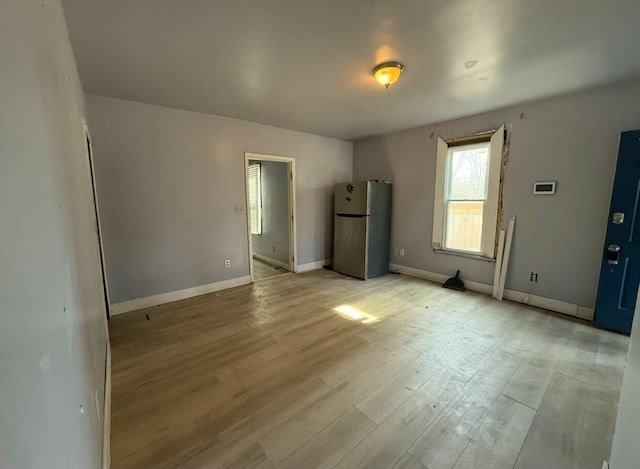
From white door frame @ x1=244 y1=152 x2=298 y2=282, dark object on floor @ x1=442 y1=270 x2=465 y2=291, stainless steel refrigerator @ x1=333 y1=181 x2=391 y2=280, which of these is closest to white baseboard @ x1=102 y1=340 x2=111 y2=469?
white door frame @ x1=244 y1=152 x2=298 y2=282

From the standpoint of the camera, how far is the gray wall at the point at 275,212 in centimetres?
506

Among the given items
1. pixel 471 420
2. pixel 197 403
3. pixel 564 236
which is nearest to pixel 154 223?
pixel 197 403

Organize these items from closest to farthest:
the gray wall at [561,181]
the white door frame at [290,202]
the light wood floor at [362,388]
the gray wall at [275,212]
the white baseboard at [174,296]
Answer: the light wood floor at [362,388]
the gray wall at [561,181]
the white baseboard at [174,296]
the white door frame at [290,202]
the gray wall at [275,212]

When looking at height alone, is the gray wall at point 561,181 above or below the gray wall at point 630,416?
above

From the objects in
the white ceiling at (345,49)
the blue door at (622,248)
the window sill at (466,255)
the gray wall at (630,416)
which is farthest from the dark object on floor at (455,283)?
the gray wall at (630,416)

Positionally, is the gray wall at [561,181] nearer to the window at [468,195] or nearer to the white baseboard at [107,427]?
the window at [468,195]

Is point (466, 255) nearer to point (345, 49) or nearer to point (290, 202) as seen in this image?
point (290, 202)

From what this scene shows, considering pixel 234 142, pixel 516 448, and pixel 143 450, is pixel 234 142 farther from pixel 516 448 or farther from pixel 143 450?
pixel 516 448

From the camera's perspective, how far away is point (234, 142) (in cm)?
380

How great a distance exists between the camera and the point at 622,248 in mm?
2615

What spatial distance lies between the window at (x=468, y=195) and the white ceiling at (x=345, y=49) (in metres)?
0.76

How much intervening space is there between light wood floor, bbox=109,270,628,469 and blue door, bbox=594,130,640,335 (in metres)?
0.27

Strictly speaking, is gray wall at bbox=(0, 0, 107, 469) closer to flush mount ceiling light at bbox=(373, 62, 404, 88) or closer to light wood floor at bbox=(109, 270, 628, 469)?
light wood floor at bbox=(109, 270, 628, 469)

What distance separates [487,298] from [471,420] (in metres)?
2.36
